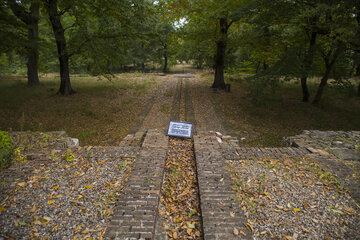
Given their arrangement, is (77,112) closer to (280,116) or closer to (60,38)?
(60,38)

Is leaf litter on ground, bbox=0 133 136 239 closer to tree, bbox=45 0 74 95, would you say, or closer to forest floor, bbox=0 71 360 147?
forest floor, bbox=0 71 360 147

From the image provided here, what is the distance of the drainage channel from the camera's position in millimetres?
2943

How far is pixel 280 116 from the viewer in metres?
10.4

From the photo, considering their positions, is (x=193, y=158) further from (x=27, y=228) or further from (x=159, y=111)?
(x=159, y=111)

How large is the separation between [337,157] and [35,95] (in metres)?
15.2

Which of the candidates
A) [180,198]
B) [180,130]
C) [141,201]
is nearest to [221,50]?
[180,130]

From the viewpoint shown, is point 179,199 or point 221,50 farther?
point 221,50

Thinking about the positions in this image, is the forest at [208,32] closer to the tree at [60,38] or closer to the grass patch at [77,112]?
the tree at [60,38]

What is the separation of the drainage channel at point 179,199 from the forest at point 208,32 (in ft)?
21.5

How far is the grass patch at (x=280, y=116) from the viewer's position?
27.1 feet

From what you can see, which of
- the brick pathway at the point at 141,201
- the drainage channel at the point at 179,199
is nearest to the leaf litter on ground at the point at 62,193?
the brick pathway at the point at 141,201

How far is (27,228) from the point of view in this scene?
2789mm

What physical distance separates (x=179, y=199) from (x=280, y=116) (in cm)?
879

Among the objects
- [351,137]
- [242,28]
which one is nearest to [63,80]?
[242,28]
